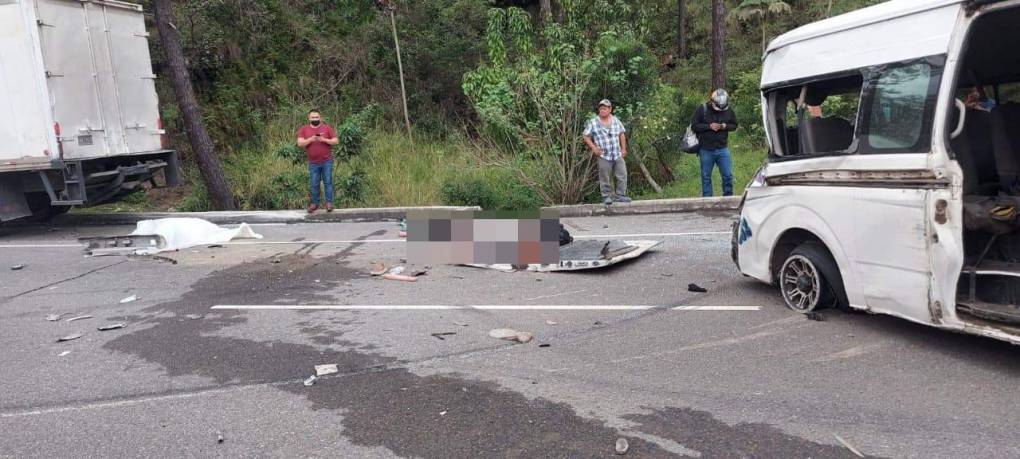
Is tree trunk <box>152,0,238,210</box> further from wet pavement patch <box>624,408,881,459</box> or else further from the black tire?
wet pavement patch <box>624,408,881,459</box>

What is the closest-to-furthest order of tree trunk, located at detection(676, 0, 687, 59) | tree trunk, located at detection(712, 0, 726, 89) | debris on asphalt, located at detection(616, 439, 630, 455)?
debris on asphalt, located at detection(616, 439, 630, 455), tree trunk, located at detection(712, 0, 726, 89), tree trunk, located at detection(676, 0, 687, 59)

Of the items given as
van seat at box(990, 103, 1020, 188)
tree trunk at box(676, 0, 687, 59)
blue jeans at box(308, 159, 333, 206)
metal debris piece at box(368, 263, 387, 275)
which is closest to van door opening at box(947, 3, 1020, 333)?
van seat at box(990, 103, 1020, 188)

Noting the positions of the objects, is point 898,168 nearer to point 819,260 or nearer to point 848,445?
point 819,260

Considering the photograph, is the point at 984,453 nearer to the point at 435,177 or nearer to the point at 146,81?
the point at 435,177

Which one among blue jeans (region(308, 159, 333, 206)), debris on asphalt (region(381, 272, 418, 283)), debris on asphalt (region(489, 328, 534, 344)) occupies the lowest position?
debris on asphalt (region(489, 328, 534, 344))

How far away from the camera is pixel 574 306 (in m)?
6.82

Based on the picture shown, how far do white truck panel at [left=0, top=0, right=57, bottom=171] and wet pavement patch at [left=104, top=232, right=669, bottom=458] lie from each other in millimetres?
5886

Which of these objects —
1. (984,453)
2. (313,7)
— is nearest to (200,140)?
(313,7)

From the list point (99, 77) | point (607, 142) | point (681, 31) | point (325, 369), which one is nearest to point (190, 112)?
point (99, 77)

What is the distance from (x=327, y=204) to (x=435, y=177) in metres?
2.24

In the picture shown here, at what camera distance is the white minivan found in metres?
4.77

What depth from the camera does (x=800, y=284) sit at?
6062 millimetres

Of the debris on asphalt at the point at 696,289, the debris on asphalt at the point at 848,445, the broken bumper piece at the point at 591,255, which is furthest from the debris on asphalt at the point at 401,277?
the debris on asphalt at the point at 848,445

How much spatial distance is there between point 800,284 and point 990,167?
162 cm
